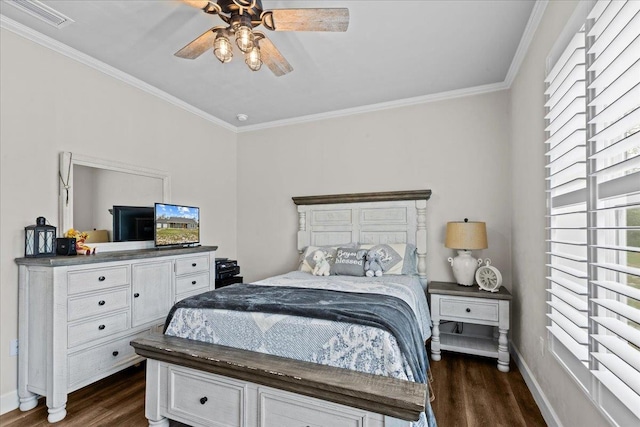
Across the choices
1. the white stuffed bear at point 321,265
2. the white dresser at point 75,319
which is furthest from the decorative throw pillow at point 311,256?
the white dresser at point 75,319

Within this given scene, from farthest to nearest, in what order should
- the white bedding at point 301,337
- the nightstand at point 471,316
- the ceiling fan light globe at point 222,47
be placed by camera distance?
Answer: 1. the nightstand at point 471,316
2. the ceiling fan light globe at point 222,47
3. the white bedding at point 301,337

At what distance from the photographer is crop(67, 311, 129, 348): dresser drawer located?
2.21 metres

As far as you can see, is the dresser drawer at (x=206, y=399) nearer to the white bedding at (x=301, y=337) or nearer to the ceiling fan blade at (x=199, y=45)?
the white bedding at (x=301, y=337)

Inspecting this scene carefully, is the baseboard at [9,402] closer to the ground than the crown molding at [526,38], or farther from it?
closer to the ground

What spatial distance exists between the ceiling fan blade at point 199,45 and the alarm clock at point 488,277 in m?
2.97

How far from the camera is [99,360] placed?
Result: 237 cm

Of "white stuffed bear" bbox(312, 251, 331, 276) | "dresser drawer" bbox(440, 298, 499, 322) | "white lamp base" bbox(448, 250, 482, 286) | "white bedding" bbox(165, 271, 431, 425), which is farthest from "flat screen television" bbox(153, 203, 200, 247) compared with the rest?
"white lamp base" bbox(448, 250, 482, 286)

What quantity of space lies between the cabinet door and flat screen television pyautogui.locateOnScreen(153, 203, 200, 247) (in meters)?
0.36

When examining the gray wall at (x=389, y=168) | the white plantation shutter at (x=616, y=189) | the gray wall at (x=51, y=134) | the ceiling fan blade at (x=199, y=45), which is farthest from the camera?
the gray wall at (x=389, y=168)

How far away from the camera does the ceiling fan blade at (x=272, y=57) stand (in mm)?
2068

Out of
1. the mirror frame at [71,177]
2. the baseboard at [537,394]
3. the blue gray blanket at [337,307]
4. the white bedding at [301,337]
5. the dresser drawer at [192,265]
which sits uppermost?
the mirror frame at [71,177]

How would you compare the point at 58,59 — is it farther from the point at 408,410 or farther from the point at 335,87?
the point at 408,410

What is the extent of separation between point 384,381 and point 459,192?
99.6 inches

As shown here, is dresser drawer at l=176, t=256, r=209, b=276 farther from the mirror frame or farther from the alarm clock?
the alarm clock
